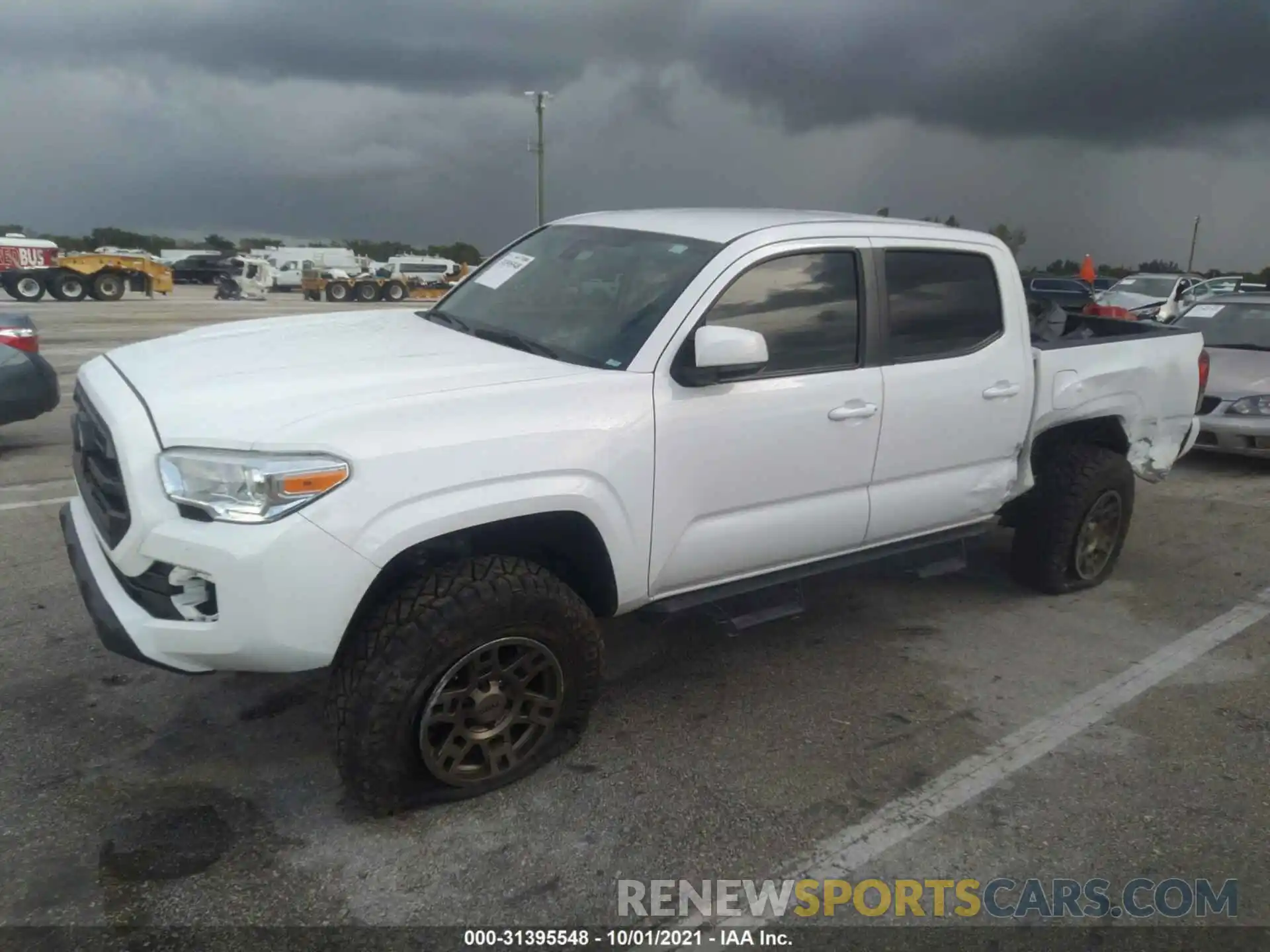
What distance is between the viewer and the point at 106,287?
30.5m

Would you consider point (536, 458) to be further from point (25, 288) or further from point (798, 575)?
point (25, 288)

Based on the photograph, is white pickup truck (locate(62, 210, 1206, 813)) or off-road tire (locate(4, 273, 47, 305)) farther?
off-road tire (locate(4, 273, 47, 305))

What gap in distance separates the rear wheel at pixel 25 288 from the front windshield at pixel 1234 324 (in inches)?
1181

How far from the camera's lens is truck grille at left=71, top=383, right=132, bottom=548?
115 inches

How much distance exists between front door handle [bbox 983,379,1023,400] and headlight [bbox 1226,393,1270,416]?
4929 mm

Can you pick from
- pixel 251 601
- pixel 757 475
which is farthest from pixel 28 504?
pixel 757 475

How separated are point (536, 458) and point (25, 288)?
31586 mm

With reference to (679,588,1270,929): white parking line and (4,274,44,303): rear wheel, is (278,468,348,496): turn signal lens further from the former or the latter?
(4,274,44,303): rear wheel

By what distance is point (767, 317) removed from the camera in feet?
12.3

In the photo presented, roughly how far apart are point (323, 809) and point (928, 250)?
10.8 ft

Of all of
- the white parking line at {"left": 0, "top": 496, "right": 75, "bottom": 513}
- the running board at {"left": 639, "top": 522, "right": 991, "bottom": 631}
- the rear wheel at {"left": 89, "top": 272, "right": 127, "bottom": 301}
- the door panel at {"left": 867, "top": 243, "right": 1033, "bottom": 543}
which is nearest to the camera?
the running board at {"left": 639, "top": 522, "right": 991, "bottom": 631}

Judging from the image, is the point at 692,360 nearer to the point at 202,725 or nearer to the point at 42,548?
the point at 202,725

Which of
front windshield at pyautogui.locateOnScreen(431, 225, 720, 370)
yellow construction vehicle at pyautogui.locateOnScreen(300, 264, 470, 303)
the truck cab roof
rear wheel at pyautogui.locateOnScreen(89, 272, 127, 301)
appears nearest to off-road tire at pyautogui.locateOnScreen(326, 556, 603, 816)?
front windshield at pyautogui.locateOnScreen(431, 225, 720, 370)

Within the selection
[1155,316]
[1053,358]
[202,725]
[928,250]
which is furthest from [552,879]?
[1155,316]
